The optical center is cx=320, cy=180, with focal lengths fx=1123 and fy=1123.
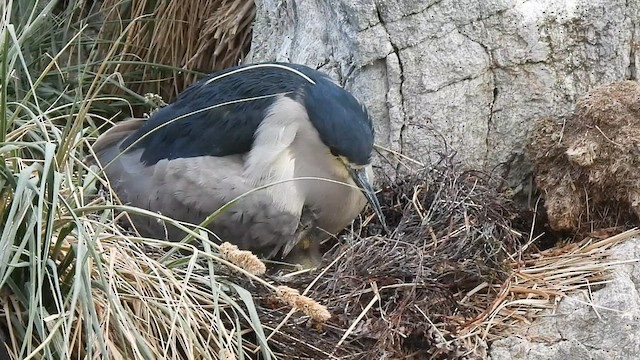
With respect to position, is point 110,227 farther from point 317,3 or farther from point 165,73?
point 165,73

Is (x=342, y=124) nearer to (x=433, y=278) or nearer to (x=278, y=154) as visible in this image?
(x=278, y=154)

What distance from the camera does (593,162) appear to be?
3199 millimetres

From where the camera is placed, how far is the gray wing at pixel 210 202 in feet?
9.95

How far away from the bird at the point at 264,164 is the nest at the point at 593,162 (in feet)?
1.77

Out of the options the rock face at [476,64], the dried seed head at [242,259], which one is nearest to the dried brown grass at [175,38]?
the rock face at [476,64]

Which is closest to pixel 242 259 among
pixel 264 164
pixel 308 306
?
pixel 308 306

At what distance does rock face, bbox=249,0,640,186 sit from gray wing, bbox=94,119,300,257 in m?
0.56

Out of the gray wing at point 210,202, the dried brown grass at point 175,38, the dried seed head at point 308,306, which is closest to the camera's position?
the dried seed head at point 308,306

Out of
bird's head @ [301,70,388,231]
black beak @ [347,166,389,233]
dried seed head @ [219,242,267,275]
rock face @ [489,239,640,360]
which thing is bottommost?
rock face @ [489,239,640,360]

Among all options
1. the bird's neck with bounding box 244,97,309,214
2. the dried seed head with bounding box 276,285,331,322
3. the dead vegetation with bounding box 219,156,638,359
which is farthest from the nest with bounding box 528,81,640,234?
the dried seed head with bounding box 276,285,331,322

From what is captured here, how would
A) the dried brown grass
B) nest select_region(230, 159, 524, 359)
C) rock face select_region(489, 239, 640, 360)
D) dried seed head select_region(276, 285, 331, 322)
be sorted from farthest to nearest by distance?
the dried brown grass, rock face select_region(489, 239, 640, 360), nest select_region(230, 159, 524, 359), dried seed head select_region(276, 285, 331, 322)

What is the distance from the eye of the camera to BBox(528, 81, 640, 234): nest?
319 cm

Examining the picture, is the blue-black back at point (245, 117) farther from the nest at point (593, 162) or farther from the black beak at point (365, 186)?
the nest at point (593, 162)

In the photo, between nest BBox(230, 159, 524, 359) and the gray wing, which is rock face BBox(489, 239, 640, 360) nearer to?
nest BBox(230, 159, 524, 359)
